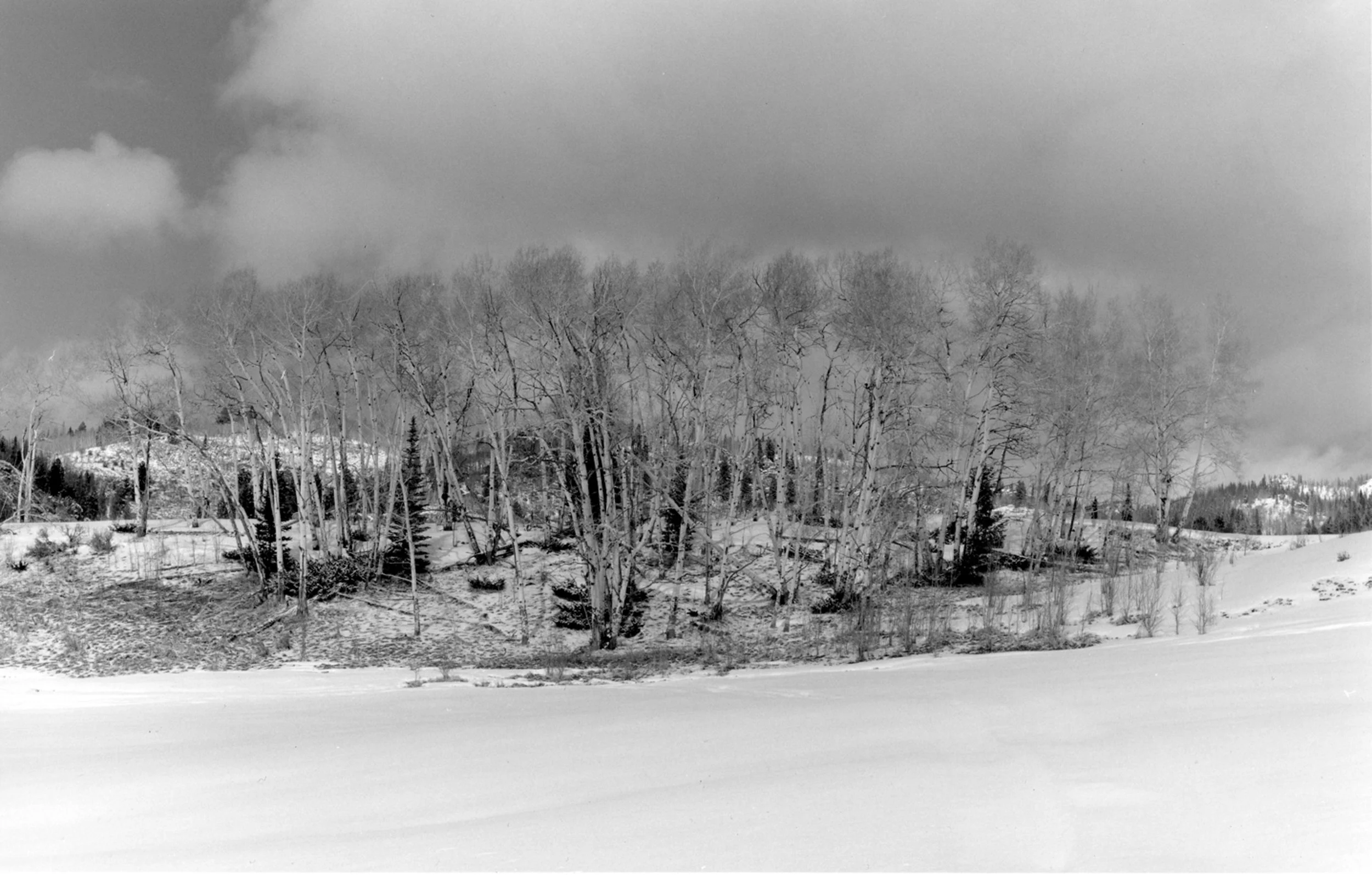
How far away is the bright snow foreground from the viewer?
15.4ft

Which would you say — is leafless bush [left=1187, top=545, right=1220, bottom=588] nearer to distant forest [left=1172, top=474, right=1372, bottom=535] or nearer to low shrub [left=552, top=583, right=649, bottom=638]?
distant forest [left=1172, top=474, right=1372, bottom=535]

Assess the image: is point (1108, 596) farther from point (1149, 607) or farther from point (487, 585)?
point (487, 585)

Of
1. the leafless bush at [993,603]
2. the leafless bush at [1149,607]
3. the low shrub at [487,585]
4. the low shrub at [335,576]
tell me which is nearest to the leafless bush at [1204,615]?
the leafless bush at [1149,607]

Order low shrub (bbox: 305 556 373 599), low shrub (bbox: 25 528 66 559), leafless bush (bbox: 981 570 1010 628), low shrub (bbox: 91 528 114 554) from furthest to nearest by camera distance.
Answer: low shrub (bbox: 91 528 114 554), low shrub (bbox: 25 528 66 559), low shrub (bbox: 305 556 373 599), leafless bush (bbox: 981 570 1010 628)

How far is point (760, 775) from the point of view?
6.28 m

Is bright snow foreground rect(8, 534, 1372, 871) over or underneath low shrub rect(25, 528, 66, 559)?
over

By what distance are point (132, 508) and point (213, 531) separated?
22.0m

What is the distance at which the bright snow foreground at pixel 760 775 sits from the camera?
4691 millimetres

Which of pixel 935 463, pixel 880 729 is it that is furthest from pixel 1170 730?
pixel 935 463

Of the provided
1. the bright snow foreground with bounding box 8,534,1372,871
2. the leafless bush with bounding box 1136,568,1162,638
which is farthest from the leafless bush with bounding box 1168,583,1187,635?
the bright snow foreground with bounding box 8,534,1372,871

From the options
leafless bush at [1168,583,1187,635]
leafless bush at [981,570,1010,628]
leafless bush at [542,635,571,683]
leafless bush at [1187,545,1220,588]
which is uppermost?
leafless bush at [1187,545,1220,588]

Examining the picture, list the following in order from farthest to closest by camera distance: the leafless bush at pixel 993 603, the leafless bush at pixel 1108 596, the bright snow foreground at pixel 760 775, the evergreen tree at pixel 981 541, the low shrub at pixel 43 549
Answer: the low shrub at pixel 43 549
the evergreen tree at pixel 981 541
the leafless bush at pixel 1108 596
the leafless bush at pixel 993 603
the bright snow foreground at pixel 760 775

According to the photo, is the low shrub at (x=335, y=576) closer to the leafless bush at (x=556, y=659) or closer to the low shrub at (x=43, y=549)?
the leafless bush at (x=556, y=659)

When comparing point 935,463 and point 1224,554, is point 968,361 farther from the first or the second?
point 1224,554
